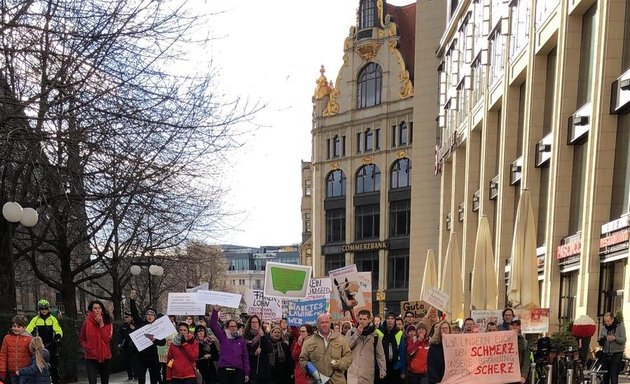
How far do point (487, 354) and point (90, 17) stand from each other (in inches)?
286

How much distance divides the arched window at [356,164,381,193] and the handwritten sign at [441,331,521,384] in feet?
169

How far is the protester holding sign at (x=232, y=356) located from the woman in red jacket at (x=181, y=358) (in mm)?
551

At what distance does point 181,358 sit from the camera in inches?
430

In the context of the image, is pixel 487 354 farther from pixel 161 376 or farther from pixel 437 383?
pixel 161 376

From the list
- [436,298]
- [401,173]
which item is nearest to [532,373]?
[436,298]

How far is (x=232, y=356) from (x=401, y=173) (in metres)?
50.1

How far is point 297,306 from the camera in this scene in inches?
581

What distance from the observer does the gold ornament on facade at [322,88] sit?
2616 inches

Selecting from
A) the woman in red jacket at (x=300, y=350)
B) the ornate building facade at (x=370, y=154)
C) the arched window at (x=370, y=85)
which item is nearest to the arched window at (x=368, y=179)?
the ornate building facade at (x=370, y=154)

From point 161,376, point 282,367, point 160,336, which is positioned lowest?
point 161,376

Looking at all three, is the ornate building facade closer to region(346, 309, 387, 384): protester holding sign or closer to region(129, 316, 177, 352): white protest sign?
region(129, 316, 177, 352): white protest sign

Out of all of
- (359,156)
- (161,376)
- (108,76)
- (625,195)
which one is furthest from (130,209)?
(359,156)

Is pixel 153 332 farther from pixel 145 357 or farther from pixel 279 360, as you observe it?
pixel 279 360

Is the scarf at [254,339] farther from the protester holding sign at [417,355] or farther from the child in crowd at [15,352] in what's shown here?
the child in crowd at [15,352]
